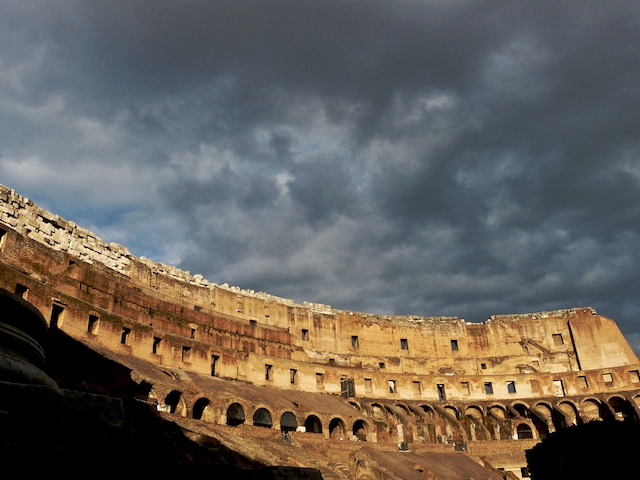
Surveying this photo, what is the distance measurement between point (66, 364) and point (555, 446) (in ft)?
63.2

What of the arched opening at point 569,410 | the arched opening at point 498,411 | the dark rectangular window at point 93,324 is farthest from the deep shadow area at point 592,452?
the arched opening at point 569,410

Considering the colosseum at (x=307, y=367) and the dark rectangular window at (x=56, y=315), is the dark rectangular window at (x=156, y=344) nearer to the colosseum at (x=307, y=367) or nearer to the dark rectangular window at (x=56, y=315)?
the colosseum at (x=307, y=367)

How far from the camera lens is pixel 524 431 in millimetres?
44625

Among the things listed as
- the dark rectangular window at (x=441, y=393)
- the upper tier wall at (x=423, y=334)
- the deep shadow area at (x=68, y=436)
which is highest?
the upper tier wall at (x=423, y=334)

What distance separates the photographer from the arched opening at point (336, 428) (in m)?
36.2

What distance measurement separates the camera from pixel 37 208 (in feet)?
111

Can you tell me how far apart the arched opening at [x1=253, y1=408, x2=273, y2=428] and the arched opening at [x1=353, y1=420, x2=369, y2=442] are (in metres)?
8.64

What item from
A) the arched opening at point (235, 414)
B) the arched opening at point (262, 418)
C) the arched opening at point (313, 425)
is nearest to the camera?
the arched opening at point (235, 414)

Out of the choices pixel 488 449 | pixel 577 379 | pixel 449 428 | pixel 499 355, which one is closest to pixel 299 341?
pixel 449 428

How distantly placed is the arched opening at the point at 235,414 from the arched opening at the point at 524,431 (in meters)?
27.2

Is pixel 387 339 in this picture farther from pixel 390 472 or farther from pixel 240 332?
pixel 390 472

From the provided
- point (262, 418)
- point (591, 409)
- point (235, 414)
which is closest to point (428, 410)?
point (591, 409)

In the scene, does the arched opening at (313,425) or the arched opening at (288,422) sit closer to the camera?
the arched opening at (288,422)

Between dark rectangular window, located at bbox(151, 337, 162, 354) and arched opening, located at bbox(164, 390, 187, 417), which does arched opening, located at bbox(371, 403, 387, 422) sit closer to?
dark rectangular window, located at bbox(151, 337, 162, 354)
